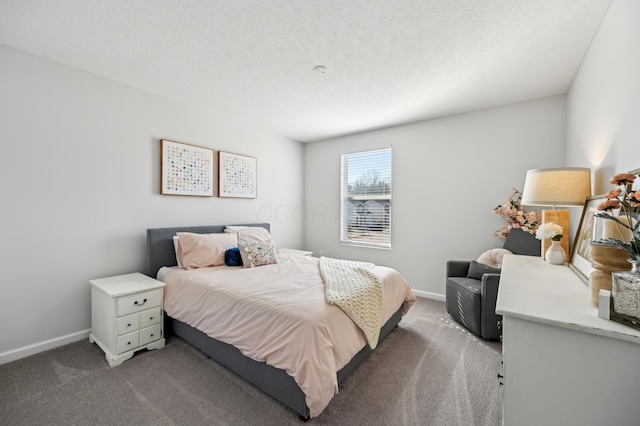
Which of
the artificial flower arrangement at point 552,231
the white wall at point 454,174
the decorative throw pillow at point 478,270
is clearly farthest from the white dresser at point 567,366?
the white wall at point 454,174

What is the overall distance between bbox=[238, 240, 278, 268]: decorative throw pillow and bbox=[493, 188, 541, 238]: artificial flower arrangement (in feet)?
8.81

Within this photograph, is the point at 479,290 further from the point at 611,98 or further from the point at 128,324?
the point at 128,324

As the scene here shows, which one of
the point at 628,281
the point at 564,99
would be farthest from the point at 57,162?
the point at 564,99

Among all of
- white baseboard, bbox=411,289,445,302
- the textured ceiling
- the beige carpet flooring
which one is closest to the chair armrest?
white baseboard, bbox=411,289,445,302

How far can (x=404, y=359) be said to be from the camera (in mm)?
2207

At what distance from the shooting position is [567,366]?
91 cm

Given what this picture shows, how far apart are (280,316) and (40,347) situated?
2295mm

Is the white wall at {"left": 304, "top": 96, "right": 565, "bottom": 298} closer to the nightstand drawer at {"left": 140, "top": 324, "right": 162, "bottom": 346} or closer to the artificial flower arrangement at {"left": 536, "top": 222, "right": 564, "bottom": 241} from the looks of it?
the artificial flower arrangement at {"left": 536, "top": 222, "right": 564, "bottom": 241}

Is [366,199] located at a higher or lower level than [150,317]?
higher

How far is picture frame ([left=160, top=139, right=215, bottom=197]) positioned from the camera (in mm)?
2994

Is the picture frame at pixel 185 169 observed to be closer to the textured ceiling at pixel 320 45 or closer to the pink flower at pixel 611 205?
the textured ceiling at pixel 320 45

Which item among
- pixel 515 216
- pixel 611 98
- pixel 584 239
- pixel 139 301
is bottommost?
pixel 139 301

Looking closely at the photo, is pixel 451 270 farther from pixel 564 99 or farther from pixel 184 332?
pixel 184 332

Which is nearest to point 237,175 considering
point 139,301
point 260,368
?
point 139,301
